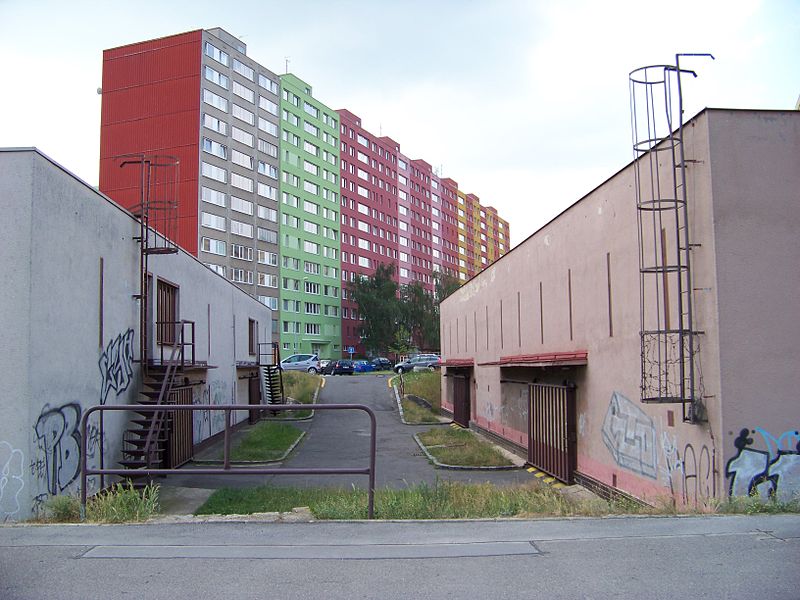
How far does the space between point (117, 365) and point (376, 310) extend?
7329 centimetres

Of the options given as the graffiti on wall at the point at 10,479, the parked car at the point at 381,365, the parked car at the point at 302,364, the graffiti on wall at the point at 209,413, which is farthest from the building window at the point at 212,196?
the graffiti on wall at the point at 10,479

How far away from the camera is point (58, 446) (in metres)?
10.4

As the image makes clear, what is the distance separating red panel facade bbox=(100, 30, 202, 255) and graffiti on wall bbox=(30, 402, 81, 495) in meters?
54.1

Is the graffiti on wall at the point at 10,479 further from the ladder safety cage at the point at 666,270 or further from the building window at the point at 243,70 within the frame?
the building window at the point at 243,70

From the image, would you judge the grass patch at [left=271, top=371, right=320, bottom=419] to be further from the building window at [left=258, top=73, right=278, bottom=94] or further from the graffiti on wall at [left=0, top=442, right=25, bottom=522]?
the building window at [left=258, top=73, right=278, bottom=94]

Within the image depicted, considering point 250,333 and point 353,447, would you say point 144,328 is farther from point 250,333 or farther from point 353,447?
point 250,333

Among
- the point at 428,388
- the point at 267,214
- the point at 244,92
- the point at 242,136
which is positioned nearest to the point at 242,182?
the point at 242,136

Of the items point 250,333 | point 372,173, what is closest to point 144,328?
point 250,333

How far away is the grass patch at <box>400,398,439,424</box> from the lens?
3135cm

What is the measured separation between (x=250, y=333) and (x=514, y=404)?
1518 cm

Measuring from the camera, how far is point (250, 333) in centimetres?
3159

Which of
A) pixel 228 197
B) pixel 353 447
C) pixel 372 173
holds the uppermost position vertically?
pixel 372 173

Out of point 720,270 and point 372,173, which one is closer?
point 720,270

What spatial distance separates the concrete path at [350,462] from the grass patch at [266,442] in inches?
19.2
